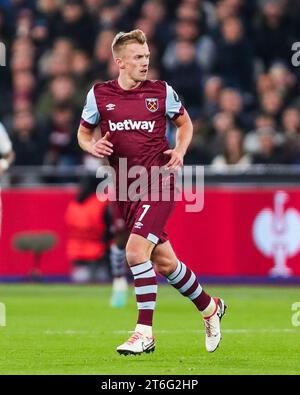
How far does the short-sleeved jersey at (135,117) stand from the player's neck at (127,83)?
24 millimetres

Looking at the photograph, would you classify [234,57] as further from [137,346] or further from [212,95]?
[137,346]

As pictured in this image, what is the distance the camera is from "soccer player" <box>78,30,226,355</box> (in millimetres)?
9438

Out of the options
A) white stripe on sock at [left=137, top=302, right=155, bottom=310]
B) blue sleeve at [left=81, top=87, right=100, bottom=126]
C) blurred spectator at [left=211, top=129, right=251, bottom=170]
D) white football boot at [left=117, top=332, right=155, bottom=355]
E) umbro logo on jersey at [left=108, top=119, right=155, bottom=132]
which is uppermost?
blue sleeve at [left=81, top=87, right=100, bottom=126]

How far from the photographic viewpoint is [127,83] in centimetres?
972

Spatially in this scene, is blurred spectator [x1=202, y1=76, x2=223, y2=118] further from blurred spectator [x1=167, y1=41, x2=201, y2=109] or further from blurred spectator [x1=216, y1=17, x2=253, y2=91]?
blurred spectator [x1=216, y1=17, x2=253, y2=91]

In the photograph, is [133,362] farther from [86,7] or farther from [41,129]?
[86,7]

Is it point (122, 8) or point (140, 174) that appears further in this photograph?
point (122, 8)

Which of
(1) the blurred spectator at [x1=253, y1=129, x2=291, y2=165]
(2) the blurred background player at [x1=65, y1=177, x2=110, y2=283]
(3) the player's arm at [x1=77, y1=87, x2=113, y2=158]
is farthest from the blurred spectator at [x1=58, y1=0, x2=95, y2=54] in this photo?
(3) the player's arm at [x1=77, y1=87, x2=113, y2=158]

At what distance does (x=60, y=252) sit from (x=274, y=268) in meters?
3.11

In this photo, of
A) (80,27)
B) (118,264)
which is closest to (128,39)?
(118,264)

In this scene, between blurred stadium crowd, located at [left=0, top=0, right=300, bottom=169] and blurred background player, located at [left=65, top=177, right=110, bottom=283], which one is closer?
blurred background player, located at [left=65, top=177, right=110, bottom=283]

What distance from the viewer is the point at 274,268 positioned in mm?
17516

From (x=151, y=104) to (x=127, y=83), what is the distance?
247 millimetres
